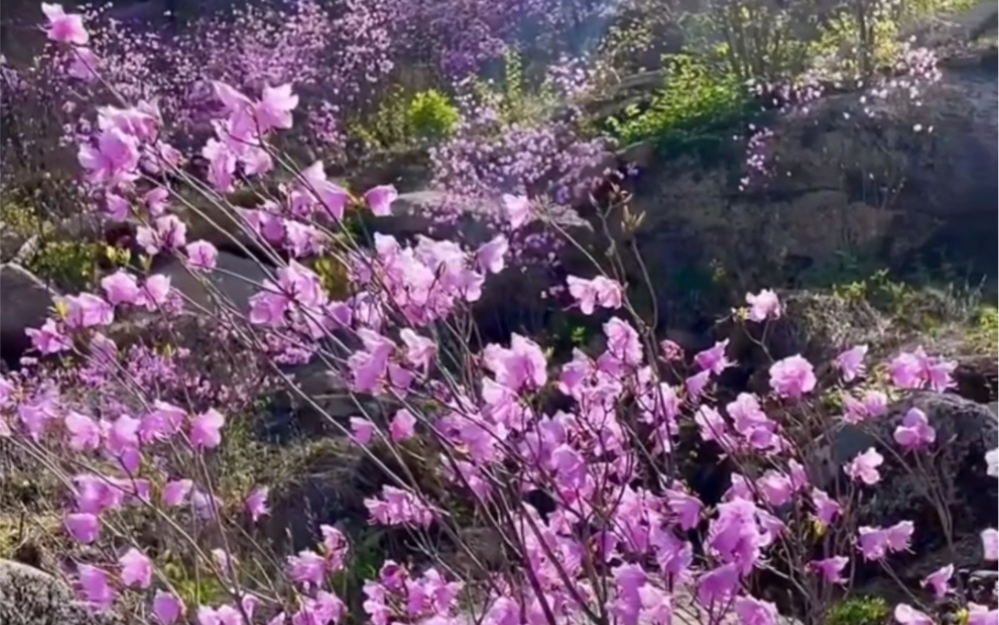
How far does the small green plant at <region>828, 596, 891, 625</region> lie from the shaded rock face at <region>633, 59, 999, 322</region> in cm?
139

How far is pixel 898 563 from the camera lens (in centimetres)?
228

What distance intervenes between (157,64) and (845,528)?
2669mm

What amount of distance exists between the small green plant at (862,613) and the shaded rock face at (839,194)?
54.7 inches

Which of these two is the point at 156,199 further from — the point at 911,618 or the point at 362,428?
the point at 911,618

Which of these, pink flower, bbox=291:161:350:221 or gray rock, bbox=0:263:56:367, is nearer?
pink flower, bbox=291:161:350:221

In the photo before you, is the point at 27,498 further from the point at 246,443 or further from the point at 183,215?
the point at 183,215

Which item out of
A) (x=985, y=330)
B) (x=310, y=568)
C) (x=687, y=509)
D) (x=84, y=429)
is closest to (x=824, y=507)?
(x=687, y=509)

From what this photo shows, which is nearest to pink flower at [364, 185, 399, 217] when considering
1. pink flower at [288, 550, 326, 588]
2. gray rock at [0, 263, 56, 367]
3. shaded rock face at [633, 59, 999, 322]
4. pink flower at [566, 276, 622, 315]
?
pink flower at [566, 276, 622, 315]

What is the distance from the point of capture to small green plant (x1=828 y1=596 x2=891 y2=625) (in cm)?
210

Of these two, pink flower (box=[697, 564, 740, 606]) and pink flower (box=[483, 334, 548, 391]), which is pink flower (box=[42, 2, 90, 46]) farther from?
pink flower (box=[697, 564, 740, 606])

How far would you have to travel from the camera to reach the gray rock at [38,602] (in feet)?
6.31

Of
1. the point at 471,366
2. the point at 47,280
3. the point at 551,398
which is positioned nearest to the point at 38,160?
the point at 47,280

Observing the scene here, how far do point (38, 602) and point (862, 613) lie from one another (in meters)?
1.16

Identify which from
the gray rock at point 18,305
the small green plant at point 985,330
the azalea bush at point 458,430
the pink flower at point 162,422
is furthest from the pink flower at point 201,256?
the gray rock at point 18,305
